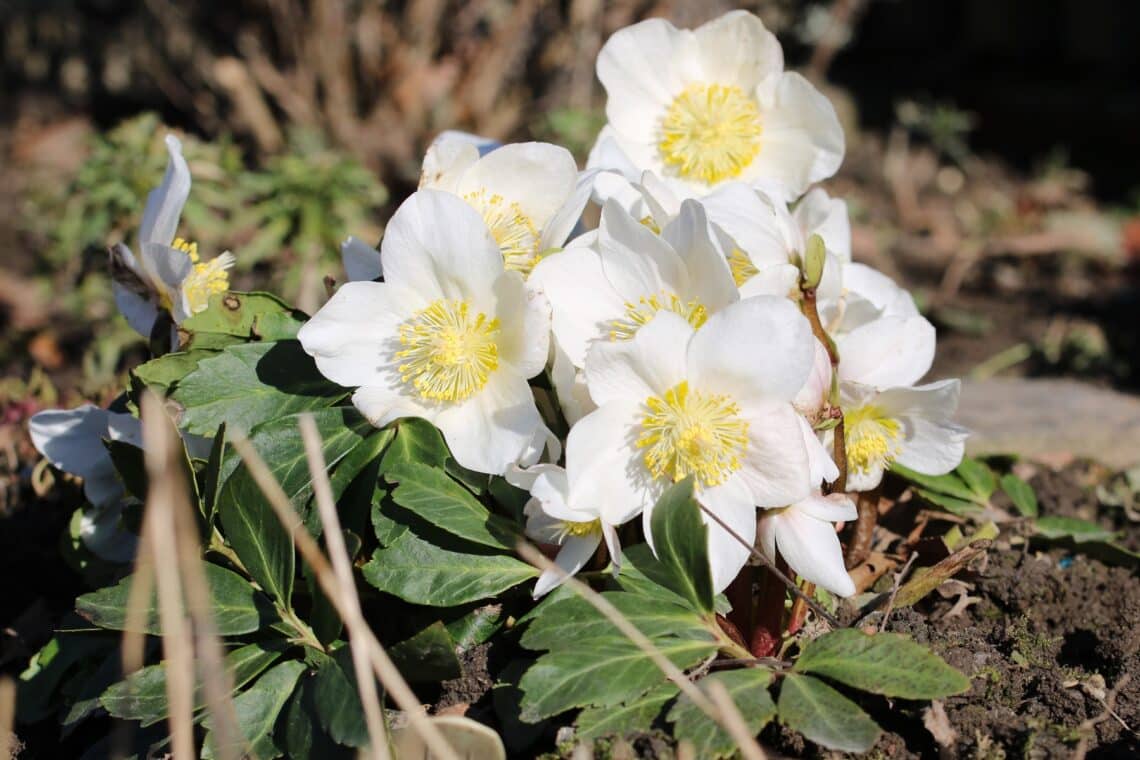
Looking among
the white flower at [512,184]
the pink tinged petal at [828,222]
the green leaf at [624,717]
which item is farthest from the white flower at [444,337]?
the pink tinged petal at [828,222]

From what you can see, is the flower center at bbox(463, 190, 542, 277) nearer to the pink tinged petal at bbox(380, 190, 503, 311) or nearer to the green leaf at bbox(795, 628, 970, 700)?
the pink tinged petal at bbox(380, 190, 503, 311)

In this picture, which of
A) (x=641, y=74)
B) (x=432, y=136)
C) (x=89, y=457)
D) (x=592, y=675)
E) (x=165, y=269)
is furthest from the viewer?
(x=432, y=136)

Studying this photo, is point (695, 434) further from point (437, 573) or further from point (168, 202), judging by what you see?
point (168, 202)

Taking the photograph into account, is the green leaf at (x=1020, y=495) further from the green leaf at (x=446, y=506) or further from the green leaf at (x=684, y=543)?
the green leaf at (x=446, y=506)

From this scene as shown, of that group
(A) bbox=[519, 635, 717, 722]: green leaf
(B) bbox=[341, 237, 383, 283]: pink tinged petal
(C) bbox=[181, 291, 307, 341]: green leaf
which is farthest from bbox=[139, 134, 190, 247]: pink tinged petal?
(A) bbox=[519, 635, 717, 722]: green leaf

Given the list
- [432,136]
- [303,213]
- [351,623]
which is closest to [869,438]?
[351,623]

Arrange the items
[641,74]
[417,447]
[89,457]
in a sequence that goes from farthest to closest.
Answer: [641,74] < [89,457] < [417,447]
